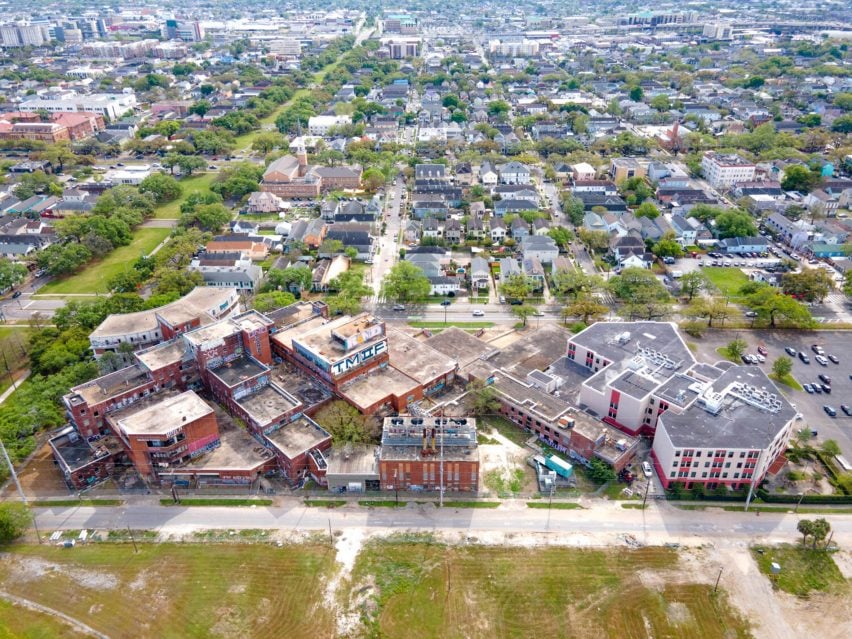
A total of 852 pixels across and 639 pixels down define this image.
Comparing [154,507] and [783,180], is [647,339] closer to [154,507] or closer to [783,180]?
[154,507]

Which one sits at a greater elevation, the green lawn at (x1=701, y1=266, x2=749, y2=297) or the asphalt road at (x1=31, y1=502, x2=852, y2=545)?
the green lawn at (x1=701, y1=266, x2=749, y2=297)

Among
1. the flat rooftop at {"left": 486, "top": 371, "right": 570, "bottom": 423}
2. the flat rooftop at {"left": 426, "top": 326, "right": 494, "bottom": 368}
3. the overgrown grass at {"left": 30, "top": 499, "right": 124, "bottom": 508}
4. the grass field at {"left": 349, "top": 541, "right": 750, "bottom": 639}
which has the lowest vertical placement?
the overgrown grass at {"left": 30, "top": 499, "right": 124, "bottom": 508}

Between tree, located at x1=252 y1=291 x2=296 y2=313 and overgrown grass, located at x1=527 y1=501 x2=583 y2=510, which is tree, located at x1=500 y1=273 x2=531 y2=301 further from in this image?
overgrown grass, located at x1=527 y1=501 x2=583 y2=510

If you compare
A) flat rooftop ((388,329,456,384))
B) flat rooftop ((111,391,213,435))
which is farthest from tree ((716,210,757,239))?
flat rooftop ((111,391,213,435))

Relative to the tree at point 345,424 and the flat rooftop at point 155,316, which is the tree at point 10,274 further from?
the tree at point 345,424

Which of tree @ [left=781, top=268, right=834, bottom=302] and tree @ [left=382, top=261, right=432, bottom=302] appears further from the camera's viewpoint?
tree @ [left=382, top=261, right=432, bottom=302]

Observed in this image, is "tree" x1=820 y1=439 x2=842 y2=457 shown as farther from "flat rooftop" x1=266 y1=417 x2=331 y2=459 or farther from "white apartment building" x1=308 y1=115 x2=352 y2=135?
"white apartment building" x1=308 y1=115 x2=352 y2=135

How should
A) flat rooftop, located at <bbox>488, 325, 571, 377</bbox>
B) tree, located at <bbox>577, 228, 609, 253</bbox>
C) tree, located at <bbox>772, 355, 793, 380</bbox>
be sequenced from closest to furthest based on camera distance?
tree, located at <bbox>772, 355, 793, 380</bbox> < flat rooftop, located at <bbox>488, 325, 571, 377</bbox> < tree, located at <bbox>577, 228, 609, 253</bbox>

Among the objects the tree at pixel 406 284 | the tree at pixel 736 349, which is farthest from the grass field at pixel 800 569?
the tree at pixel 406 284

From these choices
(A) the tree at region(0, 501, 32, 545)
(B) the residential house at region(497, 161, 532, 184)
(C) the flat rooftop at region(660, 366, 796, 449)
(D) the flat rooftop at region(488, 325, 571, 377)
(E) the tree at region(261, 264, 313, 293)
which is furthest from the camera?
(B) the residential house at region(497, 161, 532, 184)
